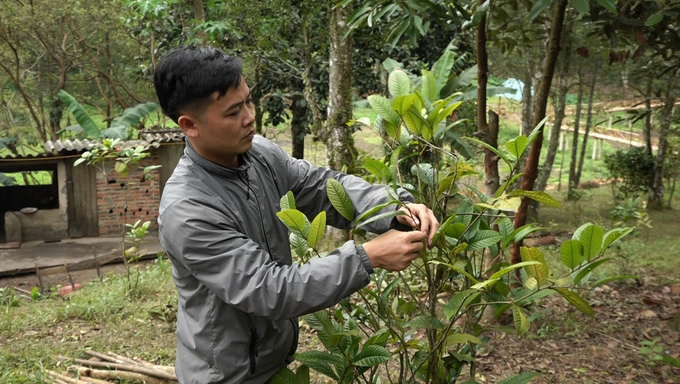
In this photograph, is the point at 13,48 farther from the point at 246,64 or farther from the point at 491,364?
the point at 491,364

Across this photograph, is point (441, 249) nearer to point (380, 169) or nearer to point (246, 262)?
point (380, 169)

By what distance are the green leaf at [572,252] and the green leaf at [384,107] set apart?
0.61m

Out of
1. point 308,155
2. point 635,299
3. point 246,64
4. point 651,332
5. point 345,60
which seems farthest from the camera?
point 308,155

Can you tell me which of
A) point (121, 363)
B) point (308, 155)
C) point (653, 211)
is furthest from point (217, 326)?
point (308, 155)

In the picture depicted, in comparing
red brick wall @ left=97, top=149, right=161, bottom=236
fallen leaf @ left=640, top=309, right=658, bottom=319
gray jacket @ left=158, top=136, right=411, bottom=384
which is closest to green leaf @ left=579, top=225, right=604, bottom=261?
gray jacket @ left=158, top=136, right=411, bottom=384

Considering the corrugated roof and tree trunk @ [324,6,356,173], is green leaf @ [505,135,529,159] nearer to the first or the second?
tree trunk @ [324,6,356,173]

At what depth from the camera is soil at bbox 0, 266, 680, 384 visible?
3588 millimetres

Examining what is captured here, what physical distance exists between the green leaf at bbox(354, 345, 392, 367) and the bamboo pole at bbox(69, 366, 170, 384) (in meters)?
1.96

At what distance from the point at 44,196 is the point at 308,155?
5.98 metres

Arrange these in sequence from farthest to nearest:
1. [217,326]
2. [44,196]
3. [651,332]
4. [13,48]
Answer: [13,48] < [44,196] < [651,332] < [217,326]

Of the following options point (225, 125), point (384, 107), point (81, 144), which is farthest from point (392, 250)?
point (81, 144)

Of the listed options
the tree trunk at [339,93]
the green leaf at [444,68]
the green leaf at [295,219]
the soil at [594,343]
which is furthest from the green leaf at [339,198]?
the tree trunk at [339,93]

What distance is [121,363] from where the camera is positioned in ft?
12.4

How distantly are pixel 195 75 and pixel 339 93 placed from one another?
4.47m
